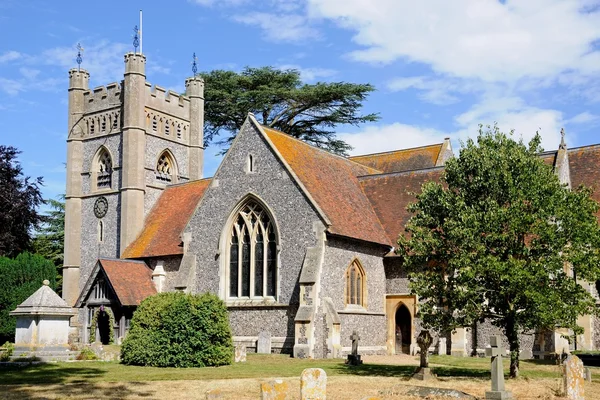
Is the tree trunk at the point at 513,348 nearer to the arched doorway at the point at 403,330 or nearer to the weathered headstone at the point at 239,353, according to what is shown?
the weathered headstone at the point at 239,353

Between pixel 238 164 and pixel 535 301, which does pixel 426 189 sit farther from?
pixel 238 164

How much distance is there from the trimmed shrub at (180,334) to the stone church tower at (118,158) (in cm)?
1352

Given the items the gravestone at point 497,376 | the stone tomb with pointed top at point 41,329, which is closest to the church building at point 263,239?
the stone tomb with pointed top at point 41,329

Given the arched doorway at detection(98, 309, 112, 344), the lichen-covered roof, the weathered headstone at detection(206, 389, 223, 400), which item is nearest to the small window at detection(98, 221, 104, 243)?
the arched doorway at detection(98, 309, 112, 344)

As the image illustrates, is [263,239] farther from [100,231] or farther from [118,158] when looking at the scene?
[100,231]

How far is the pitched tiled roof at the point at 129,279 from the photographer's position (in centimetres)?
3262

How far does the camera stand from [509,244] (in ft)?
65.2

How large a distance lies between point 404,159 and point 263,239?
13989 millimetres

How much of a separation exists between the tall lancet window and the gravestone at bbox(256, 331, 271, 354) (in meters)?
15.5

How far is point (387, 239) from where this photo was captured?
1260 inches

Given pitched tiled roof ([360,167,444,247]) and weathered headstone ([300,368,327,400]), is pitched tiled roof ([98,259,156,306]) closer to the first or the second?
pitched tiled roof ([360,167,444,247])

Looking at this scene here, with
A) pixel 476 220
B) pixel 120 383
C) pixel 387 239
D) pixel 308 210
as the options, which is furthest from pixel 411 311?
pixel 120 383

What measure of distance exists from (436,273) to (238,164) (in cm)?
1311

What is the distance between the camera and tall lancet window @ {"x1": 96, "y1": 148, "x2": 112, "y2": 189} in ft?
132
